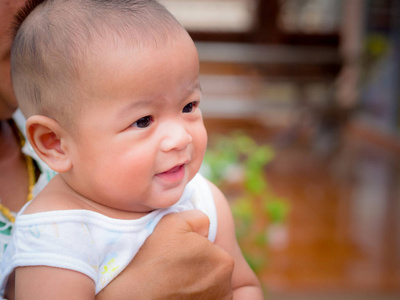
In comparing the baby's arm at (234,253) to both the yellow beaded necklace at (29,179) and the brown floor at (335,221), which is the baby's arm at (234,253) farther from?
the brown floor at (335,221)

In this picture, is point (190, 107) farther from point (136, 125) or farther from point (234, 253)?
point (234, 253)

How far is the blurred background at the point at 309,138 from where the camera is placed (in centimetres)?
337

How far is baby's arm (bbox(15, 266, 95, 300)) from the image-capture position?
80cm

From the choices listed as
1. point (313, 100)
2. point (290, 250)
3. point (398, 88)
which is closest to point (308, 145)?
point (313, 100)

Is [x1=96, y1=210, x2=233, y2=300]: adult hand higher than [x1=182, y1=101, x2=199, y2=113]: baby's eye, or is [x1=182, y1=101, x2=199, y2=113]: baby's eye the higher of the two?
[x1=182, y1=101, x2=199, y2=113]: baby's eye

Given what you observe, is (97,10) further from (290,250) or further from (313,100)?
(313,100)

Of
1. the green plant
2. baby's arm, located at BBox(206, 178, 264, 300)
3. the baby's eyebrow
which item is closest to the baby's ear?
the baby's eyebrow

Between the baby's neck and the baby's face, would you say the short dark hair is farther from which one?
the baby's neck

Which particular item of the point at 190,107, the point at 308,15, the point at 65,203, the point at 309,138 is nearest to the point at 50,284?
the point at 65,203

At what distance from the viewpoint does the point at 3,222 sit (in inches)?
40.7

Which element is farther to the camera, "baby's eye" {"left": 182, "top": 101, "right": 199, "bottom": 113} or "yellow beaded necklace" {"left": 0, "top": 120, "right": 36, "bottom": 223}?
"yellow beaded necklace" {"left": 0, "top": 120, "right": 36, "bottom": 223}

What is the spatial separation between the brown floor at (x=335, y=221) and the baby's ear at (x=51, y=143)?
108 inches

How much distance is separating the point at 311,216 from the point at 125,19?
13.4ft

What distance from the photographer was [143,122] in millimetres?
824
